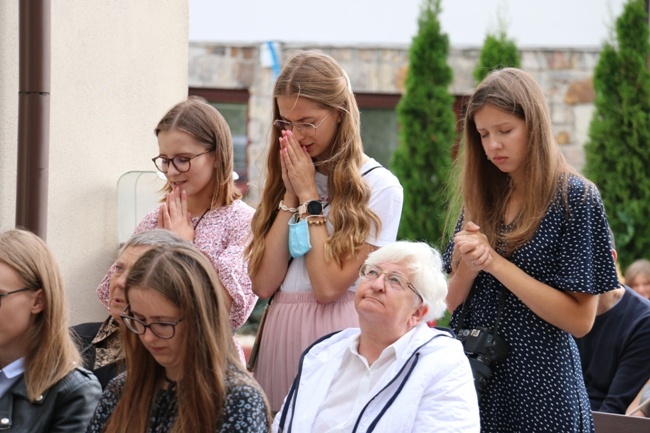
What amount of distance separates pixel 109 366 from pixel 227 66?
7.13 meters

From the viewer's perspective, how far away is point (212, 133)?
3.75m

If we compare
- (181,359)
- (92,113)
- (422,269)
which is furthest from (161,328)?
(92,113)

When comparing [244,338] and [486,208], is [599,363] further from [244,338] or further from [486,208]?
[244,338]

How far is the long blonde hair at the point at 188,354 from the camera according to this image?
2.57 meters

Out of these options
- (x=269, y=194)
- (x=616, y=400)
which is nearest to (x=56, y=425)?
(x=269, y=194)

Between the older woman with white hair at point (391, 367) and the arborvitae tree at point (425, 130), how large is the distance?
6.55 meters

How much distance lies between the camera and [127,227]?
4.88m

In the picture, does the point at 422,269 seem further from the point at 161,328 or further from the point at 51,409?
the point at 51,409

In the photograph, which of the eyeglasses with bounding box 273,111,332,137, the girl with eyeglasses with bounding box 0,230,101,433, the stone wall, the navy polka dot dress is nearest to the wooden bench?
the navy polka dot dress

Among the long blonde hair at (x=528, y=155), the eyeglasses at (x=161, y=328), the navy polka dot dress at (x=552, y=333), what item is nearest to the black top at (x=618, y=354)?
the navy polka dot dress at (x=552, y=333)

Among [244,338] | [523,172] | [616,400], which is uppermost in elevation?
[523,172]

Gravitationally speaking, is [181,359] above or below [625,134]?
below

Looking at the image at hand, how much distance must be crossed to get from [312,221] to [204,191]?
54 centimetres

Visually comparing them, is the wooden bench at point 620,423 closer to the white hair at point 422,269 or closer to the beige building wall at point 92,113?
the white hair at point 422,269
